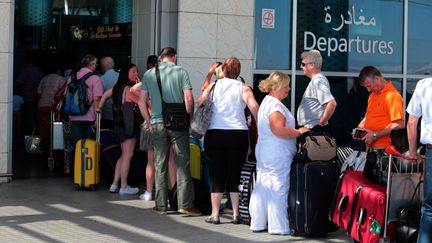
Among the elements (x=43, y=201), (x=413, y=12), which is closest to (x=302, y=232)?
(x=43, y=201)

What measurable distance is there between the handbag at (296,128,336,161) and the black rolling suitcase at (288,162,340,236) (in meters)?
0.07

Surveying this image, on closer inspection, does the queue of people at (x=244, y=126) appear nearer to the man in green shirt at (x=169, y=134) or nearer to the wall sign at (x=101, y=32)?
the man in green shirt at (x=169, y=134)

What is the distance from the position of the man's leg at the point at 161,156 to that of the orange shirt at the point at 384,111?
2.18m

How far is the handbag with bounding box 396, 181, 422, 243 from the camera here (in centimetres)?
662

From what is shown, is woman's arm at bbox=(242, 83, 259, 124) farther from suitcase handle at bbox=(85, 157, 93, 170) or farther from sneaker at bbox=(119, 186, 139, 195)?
suitcase handle at bbox=(85, 157, 93, 170)

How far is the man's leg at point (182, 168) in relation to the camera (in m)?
8.66

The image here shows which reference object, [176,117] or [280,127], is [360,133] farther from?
[176,117]

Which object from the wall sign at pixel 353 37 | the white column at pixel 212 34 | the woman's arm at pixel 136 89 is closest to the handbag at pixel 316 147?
the woman's arm at pixel 136 89

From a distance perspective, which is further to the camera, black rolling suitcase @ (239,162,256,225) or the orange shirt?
black rolling suitcase @ (239,162,256,225)

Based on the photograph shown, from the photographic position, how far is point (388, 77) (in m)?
12.4

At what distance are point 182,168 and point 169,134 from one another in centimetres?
39

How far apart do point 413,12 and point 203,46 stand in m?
3.81

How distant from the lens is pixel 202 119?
27.1ft

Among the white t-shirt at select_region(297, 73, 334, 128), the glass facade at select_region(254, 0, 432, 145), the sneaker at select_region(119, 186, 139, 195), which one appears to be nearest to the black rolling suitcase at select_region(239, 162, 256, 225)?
the white t-shirt at select_region(297, 73, 334, 128)
